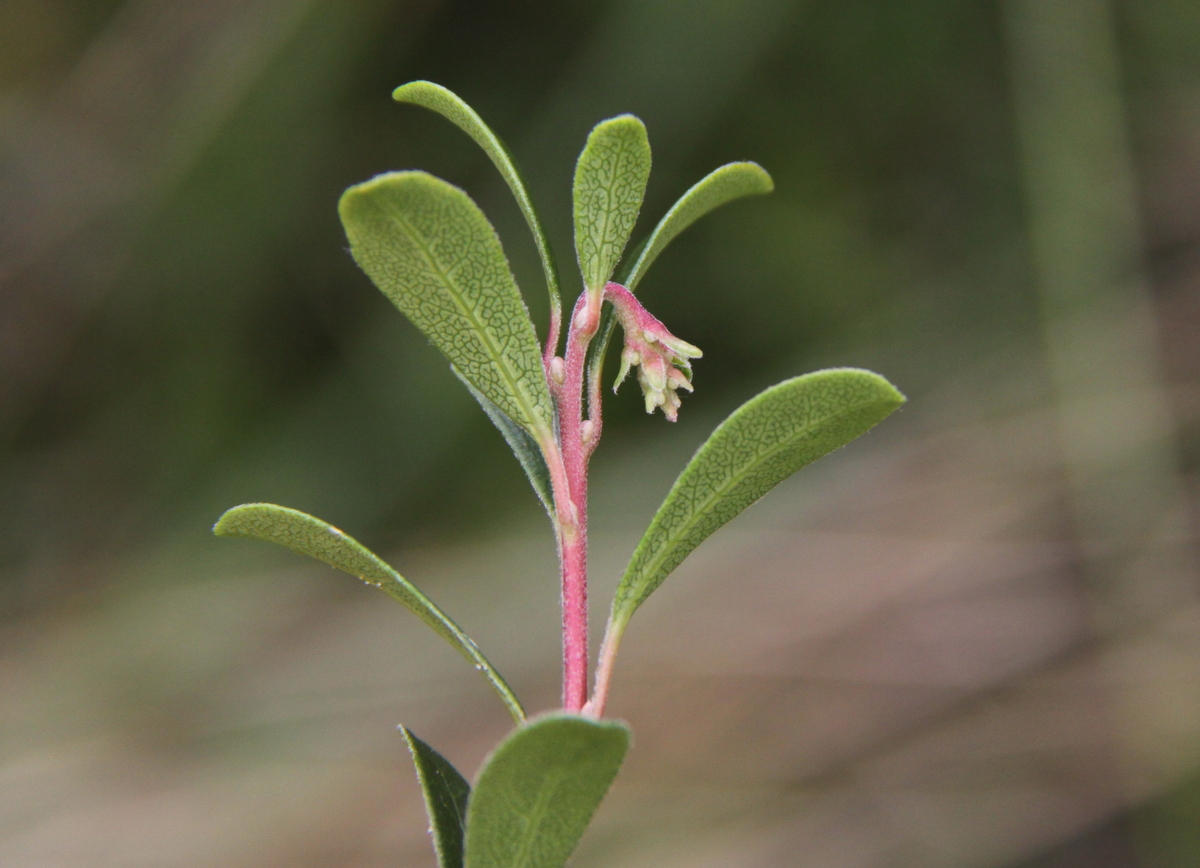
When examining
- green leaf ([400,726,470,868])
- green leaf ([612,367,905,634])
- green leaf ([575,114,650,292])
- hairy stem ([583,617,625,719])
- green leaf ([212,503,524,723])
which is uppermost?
green leaf ([575,114,650,292])

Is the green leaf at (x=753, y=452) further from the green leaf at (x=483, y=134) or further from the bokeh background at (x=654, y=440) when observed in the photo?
the bokeh background at (x=654, y=440)

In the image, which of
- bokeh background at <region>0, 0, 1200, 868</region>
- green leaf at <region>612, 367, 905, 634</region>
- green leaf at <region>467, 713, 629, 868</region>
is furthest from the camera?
bokeh background at <region>0, 0, 1200, 868</region>

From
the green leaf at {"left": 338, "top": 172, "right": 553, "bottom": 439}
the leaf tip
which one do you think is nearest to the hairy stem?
the green leaf at {"left": 338, "top": 172, "right": 553, "bottom": 439}

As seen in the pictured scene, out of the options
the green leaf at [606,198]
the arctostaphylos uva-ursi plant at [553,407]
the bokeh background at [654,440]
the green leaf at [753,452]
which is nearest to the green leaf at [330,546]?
the arctostaphylos uva-ursi plant at [553,407]

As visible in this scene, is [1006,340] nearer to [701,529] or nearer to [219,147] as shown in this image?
[219,147]

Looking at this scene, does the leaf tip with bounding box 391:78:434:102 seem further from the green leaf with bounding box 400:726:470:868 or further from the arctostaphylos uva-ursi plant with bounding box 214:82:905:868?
the green leaf with bounding box 400:726:470:868

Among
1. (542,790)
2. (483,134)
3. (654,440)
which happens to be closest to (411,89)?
(483,134)

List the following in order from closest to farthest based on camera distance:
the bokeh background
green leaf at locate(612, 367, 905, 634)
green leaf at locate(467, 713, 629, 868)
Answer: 1. green leaf at locate(467, 713, 629, 868)
2. green leaf at locate(612, 367, 905, 634)
3. the bokeh background
